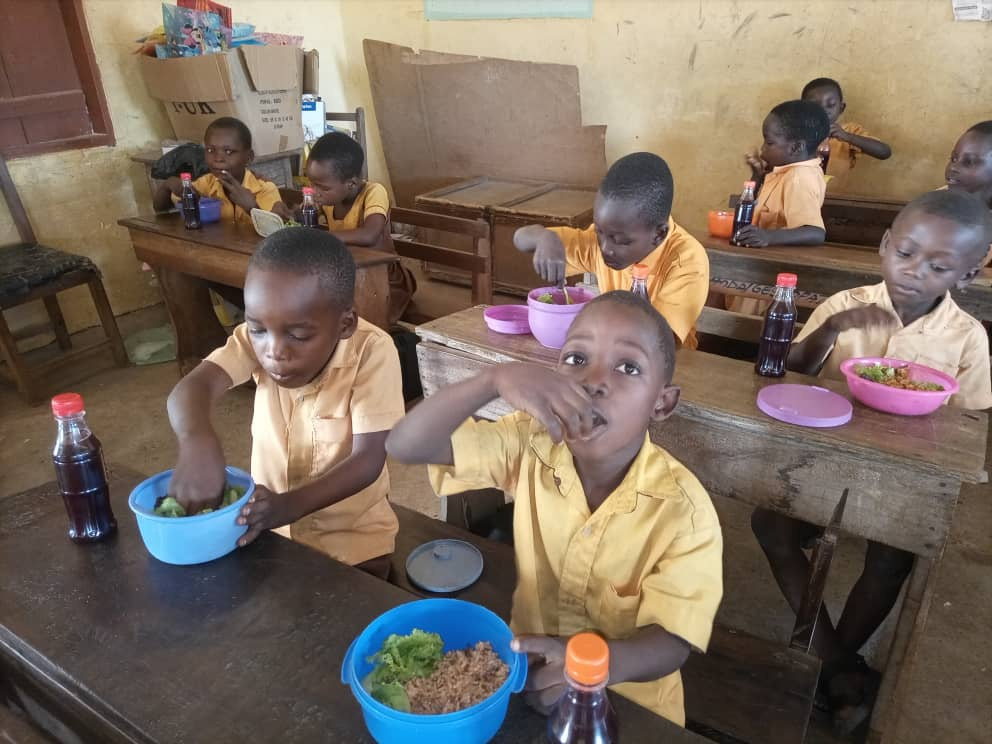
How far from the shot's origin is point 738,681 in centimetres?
135

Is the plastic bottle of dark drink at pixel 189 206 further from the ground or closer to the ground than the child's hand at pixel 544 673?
further from the ground

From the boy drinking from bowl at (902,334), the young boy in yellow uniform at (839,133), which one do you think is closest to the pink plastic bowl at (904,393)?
the boy drinking from bowl at (902,334)

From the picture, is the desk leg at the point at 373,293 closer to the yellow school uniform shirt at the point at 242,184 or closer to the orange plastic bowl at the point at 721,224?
the yellow school uniform shirt at the point at 242,184

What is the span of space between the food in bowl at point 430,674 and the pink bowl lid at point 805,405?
98 cm

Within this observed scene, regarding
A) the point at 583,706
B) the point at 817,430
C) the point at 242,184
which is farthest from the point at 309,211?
the point at 583,706

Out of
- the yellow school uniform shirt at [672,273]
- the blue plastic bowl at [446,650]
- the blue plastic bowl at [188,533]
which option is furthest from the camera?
the yellow school uniform shirt at [672,273]

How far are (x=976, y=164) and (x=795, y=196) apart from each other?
0.81 m

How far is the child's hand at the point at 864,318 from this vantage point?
1899 millimetres

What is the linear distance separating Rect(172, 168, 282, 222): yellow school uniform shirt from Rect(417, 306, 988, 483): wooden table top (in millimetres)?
2220

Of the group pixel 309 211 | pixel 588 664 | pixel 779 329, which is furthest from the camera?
pixel 309 211

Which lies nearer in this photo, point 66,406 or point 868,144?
point 66,406

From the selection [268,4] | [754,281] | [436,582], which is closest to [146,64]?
[268,4]

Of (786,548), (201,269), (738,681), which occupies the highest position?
(201,269)

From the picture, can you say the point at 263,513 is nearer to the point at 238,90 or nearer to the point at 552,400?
Result: the point at 552,400
